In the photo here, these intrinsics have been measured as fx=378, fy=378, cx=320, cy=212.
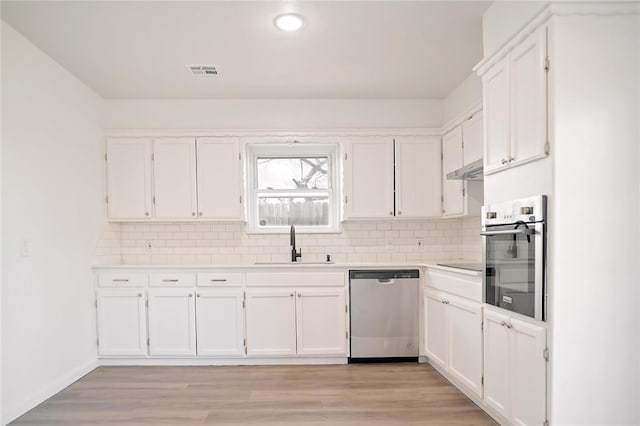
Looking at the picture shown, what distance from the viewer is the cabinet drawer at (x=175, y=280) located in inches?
142

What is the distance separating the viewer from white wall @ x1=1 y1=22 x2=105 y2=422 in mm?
2570

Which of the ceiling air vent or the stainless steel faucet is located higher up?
the ceiling air vent

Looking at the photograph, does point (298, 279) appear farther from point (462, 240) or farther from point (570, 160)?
point (570, 160)

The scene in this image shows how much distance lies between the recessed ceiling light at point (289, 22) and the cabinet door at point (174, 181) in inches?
73.0

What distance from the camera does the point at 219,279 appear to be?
361 cm

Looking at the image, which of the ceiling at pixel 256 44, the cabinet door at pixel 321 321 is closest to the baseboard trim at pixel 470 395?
the cabinet door at pixel 321 321

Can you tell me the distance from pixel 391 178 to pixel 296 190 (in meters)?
1.09

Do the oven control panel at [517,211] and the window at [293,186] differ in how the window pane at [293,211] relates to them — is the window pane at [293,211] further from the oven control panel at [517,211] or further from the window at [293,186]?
the oven control panel at [517,211]

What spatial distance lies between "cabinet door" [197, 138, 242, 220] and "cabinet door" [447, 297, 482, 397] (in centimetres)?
230

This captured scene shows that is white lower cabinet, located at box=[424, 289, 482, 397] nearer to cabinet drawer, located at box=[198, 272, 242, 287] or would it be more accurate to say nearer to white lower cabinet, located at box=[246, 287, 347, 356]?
white lower cabinet, located at box=[246, 287, 347, 356]

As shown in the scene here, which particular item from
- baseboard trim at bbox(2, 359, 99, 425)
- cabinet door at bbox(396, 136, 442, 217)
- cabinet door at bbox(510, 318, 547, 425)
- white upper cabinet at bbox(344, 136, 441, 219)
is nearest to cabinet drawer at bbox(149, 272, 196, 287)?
baseboard trim at bbox(2, 359, 99, 425)

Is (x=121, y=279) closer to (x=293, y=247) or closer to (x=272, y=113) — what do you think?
(x=293, y=247)

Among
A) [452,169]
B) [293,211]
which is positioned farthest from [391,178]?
[293,211]

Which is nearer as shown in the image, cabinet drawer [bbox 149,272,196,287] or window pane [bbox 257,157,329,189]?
cabinet drawer [bbox 149,272,196,287]
